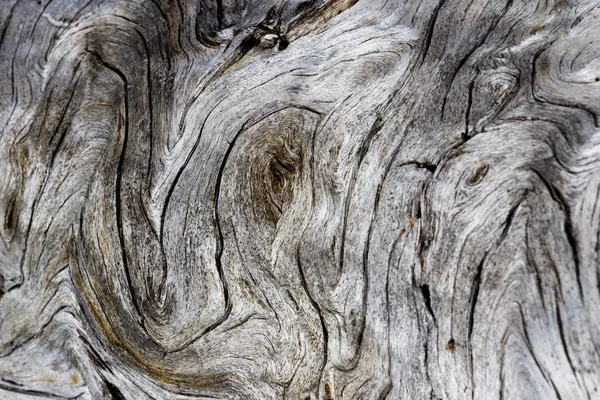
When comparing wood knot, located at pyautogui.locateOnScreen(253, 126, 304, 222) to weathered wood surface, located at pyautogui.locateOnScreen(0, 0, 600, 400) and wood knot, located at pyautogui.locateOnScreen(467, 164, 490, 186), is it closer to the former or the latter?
weathered wood surface, located at pyautogui.locateOnScreen(0, 0, 600, 400)

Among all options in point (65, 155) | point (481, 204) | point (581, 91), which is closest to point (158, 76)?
point (65, 155)

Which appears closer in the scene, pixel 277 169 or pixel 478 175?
pixel 478 175

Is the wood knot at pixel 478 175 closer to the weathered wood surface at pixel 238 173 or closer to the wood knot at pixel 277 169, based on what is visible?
the weathered wood surface at pixel 238 173

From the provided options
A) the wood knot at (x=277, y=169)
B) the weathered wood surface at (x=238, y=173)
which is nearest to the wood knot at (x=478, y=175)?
the weathered wood surface at (x=238, y=173)

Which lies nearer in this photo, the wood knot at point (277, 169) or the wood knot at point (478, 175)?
the wood knot at point (478, 175)

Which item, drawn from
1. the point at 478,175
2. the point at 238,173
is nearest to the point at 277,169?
the point at 238,173

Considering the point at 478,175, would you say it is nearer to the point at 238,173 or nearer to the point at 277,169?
the point at 277,169

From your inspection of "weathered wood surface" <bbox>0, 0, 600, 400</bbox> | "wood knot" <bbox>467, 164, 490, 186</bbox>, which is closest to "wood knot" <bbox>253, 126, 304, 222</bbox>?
"weathered wood surface" <bbox>0, 0, 600, 400</bbox>

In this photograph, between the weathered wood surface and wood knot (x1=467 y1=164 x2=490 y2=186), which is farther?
the weathered wood surface
